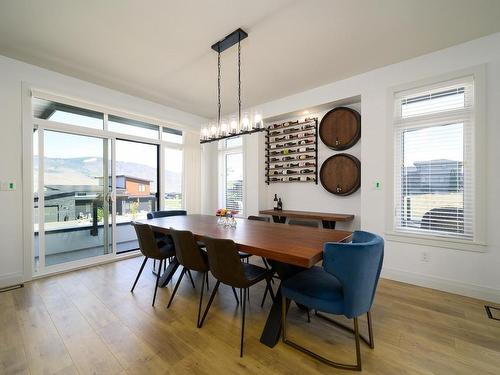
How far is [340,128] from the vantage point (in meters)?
3.70

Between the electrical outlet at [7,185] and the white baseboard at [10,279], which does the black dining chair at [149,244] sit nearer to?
the white baseboard at [10,279]

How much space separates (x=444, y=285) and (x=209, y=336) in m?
2.78

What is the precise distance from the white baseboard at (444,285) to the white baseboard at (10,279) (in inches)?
190

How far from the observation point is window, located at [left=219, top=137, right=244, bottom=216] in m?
5.20

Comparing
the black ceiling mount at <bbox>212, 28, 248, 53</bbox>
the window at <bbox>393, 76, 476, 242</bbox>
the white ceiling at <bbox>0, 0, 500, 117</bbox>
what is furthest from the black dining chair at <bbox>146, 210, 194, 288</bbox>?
the window at <bbox>393, 76, 476, 242</bbox>

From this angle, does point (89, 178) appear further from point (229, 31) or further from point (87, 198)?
point (229, 31)

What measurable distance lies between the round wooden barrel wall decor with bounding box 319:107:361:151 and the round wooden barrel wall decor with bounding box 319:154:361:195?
0.21m

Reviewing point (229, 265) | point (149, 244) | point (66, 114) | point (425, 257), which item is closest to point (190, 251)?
point (229, 265)

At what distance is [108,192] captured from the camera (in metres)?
3.92

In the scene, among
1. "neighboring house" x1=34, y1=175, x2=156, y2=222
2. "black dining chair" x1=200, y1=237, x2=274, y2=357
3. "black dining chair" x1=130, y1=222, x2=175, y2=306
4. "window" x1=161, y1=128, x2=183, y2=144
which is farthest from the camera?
"window" x1=161, y1=128, x2=183, y2=144

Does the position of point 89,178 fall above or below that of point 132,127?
below

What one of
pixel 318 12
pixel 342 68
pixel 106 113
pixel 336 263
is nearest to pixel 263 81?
pixel 342 68

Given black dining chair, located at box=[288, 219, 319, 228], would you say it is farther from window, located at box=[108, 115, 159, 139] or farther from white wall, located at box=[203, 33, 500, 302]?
window, located at box=[108, 115, 159, 139]

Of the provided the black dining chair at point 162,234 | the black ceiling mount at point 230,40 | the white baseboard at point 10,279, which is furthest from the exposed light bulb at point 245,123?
the white baseboard at point 10,279
